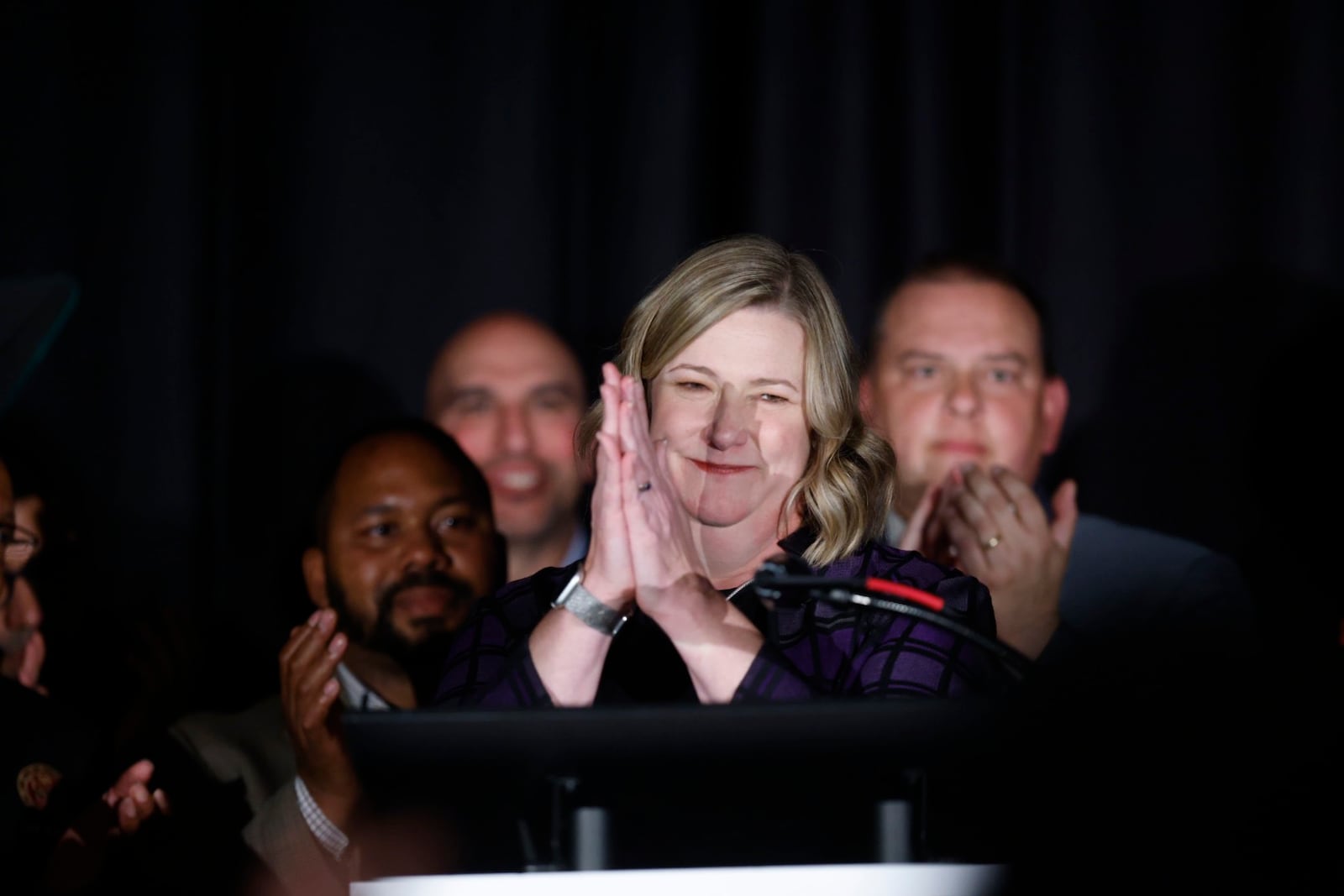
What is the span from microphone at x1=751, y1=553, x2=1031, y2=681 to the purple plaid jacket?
250 mm

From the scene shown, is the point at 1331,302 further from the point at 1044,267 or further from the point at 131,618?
the point at 131,618

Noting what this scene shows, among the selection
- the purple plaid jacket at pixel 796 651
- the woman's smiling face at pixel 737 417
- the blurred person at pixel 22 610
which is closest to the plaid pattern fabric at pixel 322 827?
the purple plaid jacket at pixel 796 651

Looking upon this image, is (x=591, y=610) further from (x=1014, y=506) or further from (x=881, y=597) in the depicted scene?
(x=1014, y=506)

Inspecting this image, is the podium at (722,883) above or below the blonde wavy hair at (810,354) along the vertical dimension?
below

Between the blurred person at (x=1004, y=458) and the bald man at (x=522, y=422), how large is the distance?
67 cm

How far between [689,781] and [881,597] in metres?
0.25

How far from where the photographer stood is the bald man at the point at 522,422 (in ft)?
10.7

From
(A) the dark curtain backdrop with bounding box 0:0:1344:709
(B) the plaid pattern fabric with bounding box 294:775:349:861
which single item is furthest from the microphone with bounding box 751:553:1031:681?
(A) the dark curtain backdrop with bounding box 0:0:1344:709

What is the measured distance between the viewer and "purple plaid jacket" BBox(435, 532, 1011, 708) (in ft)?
5.22

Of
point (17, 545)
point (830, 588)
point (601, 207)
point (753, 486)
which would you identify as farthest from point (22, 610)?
point (830, 588)

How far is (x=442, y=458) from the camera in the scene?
117 inches

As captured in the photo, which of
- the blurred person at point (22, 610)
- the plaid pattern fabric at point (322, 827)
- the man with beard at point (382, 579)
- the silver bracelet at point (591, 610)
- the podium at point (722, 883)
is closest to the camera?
the podium at point (722, 883)

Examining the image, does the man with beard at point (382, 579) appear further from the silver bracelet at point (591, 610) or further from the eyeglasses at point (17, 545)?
the silver bracelet at point (591, 610)

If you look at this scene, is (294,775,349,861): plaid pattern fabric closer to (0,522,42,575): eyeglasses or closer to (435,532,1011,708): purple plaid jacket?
(435,532,1011,708): purple plaid jacket
